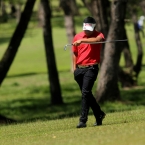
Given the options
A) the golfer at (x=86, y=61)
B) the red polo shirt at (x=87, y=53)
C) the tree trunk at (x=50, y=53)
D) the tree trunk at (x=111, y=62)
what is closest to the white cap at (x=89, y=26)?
the golfer at (x=86, y=61)

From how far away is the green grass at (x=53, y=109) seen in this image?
11516mm

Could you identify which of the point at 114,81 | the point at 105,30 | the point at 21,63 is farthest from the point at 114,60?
the point at 21,63

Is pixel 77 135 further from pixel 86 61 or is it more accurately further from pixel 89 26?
pixel 89 26

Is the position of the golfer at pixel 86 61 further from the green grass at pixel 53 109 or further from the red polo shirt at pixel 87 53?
the green grass at pixel 53 109

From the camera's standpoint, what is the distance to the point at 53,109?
27.8 m

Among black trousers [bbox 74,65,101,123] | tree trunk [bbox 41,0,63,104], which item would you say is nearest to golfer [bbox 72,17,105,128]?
black trousers [bbox 74,65,101,123]

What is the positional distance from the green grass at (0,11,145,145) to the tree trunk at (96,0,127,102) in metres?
0.45

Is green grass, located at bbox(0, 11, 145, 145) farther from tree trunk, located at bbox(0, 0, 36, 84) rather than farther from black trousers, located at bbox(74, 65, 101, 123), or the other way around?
tree trunk, located at bbox(0, 0, 36, 84)

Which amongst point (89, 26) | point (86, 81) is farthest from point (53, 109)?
point (89, 26)

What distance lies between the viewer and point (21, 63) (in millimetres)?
59219

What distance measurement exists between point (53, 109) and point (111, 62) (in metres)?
3.79

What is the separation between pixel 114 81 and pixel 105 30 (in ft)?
11.3

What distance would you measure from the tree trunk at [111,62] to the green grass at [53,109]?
0.45 metres

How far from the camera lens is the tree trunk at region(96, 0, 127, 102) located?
2459 centimetres
